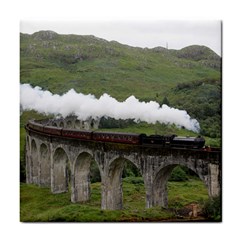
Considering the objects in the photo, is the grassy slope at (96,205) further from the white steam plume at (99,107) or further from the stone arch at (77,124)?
the stone arch at (77,124)

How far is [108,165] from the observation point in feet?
77.4

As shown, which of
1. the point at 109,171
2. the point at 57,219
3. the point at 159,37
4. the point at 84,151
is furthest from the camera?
the point at 84,151

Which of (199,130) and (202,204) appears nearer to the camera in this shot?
(202,204)

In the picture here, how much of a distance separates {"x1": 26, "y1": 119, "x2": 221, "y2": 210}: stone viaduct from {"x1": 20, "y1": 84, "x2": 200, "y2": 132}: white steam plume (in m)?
2.27

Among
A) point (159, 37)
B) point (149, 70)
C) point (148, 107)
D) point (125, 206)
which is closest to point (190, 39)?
point (159, 37)

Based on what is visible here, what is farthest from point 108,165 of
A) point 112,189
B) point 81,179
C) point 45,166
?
point 45,166

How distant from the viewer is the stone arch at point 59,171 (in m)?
27.7

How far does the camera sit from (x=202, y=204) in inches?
808

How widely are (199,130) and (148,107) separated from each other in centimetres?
371

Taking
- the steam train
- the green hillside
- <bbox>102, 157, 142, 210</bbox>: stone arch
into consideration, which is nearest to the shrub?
the steam train

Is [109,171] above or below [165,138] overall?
below

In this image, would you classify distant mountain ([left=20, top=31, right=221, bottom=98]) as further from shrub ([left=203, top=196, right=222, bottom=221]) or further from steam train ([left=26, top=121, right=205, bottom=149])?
shrub ([left=203, top=196, right=222, bottom=221])

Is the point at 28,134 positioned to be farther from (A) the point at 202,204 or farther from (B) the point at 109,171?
(A) the point at 202,204

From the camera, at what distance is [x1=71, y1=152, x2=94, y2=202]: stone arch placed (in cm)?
2633
